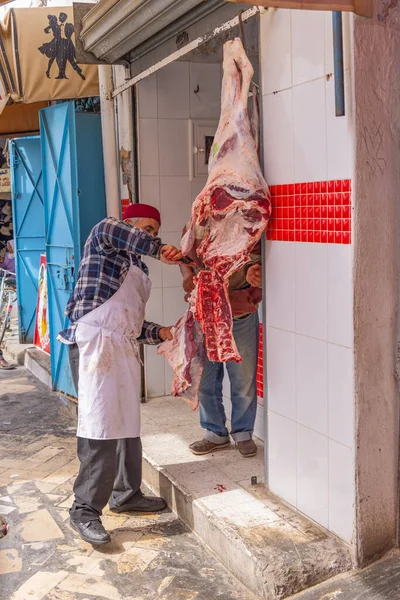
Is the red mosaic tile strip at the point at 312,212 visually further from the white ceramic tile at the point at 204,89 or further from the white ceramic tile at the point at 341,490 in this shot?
the white ceramic tile at the point at 204,89

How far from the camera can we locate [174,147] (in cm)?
594

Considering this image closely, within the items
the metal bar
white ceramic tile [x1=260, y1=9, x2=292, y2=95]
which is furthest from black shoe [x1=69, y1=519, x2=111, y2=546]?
the metal bar

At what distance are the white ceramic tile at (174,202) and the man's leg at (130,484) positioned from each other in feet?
7.70

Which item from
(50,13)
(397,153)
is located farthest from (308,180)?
(50,13)

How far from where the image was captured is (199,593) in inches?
132

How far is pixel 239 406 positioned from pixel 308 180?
74.0 inches

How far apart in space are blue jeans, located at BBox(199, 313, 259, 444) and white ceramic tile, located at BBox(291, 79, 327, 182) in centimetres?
140

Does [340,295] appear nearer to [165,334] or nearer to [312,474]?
[312,474]

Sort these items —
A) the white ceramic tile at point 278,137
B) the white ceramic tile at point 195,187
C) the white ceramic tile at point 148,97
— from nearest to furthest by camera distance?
the white ceramic tile at point 278,137 < the white ceramic tile at point 148,97 < the white ceramic tile at point 195,187

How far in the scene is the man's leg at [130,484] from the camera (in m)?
4.20

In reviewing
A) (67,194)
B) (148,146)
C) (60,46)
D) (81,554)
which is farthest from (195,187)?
(81,554)

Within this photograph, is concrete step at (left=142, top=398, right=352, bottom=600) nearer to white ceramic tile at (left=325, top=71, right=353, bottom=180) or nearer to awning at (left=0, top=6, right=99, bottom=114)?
white ceramic tile at (left=325, top=71, right=353, bottom=180)

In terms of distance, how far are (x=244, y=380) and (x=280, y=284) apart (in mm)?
1101

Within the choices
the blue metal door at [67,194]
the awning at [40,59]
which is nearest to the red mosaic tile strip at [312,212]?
the blue metal door at [67,194]
